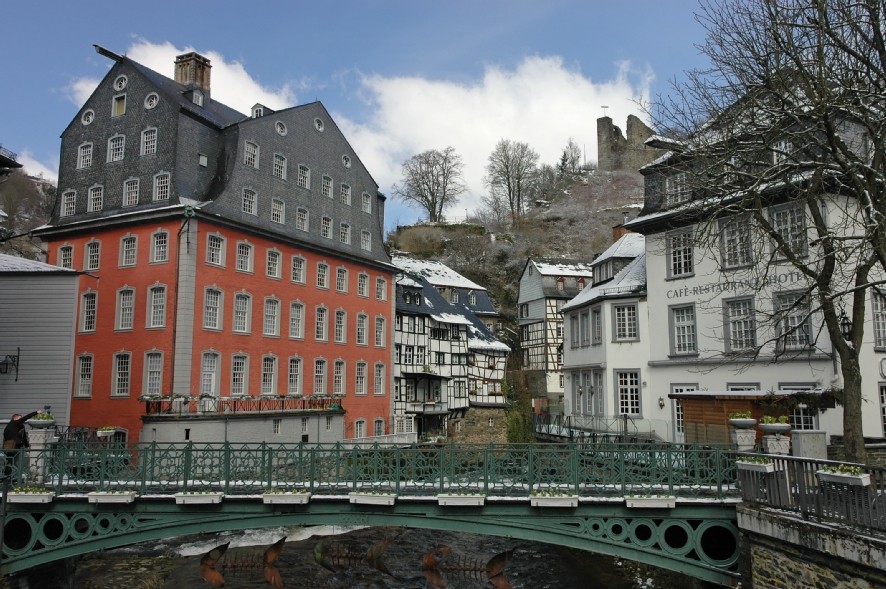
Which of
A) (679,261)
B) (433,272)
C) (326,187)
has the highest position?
(326,187)

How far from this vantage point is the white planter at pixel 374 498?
13961mm

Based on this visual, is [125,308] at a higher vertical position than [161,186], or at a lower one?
lower

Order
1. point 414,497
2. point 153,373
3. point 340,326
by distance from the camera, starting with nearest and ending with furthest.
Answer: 1. point 414,497
2. point 153,373
3. point 340,326

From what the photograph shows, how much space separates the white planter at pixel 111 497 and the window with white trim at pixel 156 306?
51.5ft

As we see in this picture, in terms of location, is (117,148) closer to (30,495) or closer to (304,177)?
(304,177)

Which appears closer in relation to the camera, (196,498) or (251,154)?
(196,498)

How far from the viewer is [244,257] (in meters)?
32.2

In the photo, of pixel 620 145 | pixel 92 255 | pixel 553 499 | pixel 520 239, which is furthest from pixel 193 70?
pixel 620 145

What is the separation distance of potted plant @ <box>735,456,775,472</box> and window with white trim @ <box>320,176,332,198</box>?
1136 inches

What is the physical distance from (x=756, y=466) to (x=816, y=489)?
1.51m

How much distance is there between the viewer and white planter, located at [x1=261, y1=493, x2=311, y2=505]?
14.1 metres

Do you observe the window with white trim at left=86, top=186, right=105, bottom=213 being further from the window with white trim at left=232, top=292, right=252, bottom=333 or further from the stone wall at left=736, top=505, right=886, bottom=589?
the stone wall at left=736, top=505, right=886, bottom=589

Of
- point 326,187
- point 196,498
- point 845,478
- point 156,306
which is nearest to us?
point 845,478

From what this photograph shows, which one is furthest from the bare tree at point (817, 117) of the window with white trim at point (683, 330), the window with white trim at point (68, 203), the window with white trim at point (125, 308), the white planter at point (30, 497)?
the window with white trim at point (68, 203)
